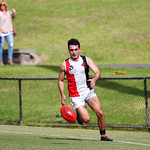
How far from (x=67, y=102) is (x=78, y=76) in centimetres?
434

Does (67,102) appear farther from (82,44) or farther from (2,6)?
(82,44)

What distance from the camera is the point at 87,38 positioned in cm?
2984

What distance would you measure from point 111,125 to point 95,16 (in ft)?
79.6

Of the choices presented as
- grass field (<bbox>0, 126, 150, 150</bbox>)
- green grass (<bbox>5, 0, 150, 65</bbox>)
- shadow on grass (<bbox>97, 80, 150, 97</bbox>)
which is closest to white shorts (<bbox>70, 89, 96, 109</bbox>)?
grass field (<bbox>0, 126, 150, 150</bbox>)

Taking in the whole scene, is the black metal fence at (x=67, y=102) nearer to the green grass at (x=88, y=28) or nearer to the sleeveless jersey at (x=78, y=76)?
the sleeveless jersey at (x=78, y=76)

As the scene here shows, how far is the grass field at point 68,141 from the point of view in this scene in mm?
7910

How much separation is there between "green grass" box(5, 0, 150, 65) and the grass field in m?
13.6

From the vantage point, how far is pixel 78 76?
8812mm

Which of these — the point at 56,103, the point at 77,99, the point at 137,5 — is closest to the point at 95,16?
the point at 137,5

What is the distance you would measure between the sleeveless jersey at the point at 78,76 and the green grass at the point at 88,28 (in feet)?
50.3

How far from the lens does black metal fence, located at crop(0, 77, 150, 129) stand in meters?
11.7

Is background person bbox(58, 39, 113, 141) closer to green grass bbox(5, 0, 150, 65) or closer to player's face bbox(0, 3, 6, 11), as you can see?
player's face bbox(0, 3, 6, 11)

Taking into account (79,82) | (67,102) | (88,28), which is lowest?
(67,102)

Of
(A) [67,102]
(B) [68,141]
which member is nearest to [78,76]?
(B) [68,141]
